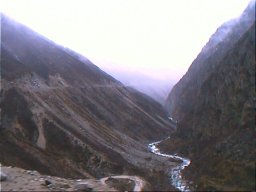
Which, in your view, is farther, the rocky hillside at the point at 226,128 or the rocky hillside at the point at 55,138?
the rocky hillside at the point at 55,138

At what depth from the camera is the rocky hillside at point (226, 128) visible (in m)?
71.8

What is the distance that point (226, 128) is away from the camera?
118 metres

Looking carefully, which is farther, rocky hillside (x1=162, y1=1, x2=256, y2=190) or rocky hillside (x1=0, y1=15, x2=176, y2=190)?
rocky hillside (x1=0, y1=15, x2=176, y2=190)

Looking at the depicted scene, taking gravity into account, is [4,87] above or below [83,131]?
above

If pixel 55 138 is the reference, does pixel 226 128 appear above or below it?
above

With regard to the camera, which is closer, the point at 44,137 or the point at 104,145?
the point at 44,137

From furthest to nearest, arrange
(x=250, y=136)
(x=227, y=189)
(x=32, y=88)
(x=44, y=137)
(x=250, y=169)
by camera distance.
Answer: (x=32, y=88) < (x=44, y=137) < (x=250, y=136) < (x=250, y=169) < (x=227, y=189)

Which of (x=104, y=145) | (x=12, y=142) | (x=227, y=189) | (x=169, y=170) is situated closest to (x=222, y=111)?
(x=169, y=170)

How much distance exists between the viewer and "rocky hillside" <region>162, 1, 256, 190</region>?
71.8 m

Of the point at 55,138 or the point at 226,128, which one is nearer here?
the point at 226,128

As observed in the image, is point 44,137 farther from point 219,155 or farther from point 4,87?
point 219,155

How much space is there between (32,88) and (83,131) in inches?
1258

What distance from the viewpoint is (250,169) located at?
69.9m

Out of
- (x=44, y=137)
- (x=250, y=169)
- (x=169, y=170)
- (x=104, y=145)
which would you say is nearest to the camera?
(x=250, y=169)
